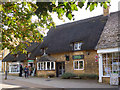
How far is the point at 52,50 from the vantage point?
28.5 m

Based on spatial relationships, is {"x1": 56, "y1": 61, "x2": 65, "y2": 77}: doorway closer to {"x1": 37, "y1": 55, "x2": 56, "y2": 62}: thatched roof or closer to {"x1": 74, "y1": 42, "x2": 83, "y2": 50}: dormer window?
{"x1": 37, "y1": 55, "x2": 56, "y2": 62}: thatched roof

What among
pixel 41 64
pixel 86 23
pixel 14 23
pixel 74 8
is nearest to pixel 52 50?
pixel 41 64

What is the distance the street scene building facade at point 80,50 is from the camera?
18.4m

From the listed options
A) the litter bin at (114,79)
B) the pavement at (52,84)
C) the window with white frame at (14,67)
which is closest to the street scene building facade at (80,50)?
the litter bin at (114,79)

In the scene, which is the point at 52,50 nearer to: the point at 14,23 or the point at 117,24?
the point at 117,24

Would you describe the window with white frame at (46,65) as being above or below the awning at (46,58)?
below

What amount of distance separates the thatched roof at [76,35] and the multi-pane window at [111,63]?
4936 millimetres

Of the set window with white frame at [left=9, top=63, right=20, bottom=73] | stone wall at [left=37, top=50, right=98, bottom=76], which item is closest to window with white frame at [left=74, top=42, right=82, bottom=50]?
stone wall at [left=37, top=50, right=98, bottom=76]

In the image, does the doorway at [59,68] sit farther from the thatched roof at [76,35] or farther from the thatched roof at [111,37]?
the thatched roof at [111,37]

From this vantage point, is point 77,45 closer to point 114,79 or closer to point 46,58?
point 46,58

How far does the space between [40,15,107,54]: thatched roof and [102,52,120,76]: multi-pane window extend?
4.94 meters

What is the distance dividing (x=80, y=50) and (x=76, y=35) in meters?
2.95

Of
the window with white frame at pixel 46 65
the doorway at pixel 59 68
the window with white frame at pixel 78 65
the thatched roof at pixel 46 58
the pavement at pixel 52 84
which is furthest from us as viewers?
the window with white frame at pixel 46 65

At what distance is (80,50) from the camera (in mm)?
25172
